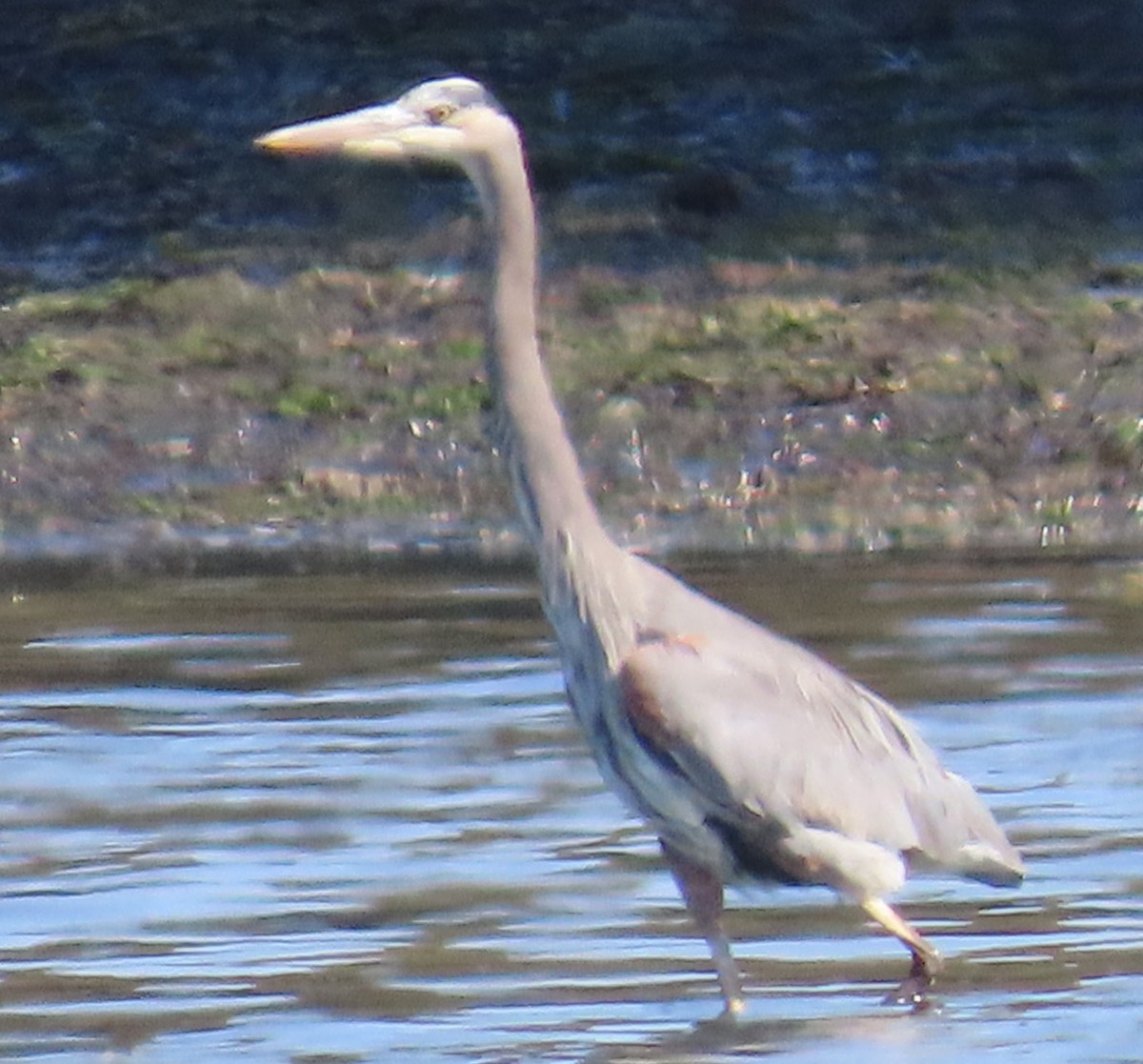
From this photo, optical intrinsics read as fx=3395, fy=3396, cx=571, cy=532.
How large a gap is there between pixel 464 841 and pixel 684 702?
4.57ft

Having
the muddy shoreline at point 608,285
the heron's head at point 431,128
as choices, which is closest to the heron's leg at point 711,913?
the heron's head at point 431,128

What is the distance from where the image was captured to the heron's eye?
661cm

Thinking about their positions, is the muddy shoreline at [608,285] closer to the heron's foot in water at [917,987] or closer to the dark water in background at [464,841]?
the dark water in background at [464,841]

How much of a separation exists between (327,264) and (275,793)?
6316mm

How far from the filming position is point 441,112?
6609mm

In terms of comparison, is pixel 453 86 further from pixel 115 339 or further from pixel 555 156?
pixel 555 156

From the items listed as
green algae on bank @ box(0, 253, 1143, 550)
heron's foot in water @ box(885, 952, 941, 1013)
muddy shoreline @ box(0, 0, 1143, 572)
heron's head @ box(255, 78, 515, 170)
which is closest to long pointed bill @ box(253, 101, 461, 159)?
heron's head @ box(255, 78, 515, 170)

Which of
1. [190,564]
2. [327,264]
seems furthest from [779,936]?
[327,264]

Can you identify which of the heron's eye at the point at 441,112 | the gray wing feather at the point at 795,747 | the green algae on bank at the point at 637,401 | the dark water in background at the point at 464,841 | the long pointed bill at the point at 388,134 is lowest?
the green algae on bank at the point at 637,401

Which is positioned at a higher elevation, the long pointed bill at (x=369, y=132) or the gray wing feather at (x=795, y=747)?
the long pointed bill at (x=369, y=132)

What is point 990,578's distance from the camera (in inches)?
422

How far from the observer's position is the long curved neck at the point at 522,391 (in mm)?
6633

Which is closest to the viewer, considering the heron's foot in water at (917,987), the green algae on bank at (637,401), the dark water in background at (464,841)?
the dark water in background at (464,841)

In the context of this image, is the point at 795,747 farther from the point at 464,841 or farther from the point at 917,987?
the point at 464,841
